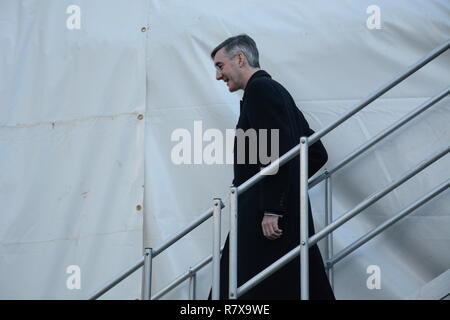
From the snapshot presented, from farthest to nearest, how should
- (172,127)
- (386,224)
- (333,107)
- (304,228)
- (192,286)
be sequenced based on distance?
(172,127)
(333,107)
(192,286)
(386,224)
(304,228)

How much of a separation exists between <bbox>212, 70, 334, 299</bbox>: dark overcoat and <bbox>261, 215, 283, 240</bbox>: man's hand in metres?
0.03

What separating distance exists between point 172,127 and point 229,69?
64 cm

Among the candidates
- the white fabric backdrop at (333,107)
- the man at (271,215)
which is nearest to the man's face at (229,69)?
the man at (271,215)

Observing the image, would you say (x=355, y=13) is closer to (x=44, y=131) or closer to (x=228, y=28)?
(x=228, y=28)

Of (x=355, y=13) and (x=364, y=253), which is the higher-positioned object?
(x=355, y=13)

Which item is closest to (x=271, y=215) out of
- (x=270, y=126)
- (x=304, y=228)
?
(x=304, y=228)

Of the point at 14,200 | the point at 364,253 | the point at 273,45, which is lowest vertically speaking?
the point at 364,253

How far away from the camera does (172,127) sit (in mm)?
4023

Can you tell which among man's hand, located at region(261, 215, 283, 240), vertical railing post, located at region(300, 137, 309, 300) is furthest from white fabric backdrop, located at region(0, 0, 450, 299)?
vertical railing post, located at region(300, 137, 309, 300)

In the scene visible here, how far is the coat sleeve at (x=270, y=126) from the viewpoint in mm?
3070

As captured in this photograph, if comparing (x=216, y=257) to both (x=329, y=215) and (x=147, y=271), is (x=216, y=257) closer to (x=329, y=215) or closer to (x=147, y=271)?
(x=147, y=271)

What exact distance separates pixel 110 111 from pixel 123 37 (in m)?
0.35

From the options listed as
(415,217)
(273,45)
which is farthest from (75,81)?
(415,217)

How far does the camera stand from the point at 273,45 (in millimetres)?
4020
